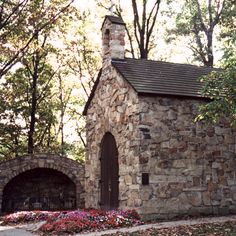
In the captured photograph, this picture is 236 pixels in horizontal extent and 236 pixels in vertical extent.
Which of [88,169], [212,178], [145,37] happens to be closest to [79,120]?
[145,37]

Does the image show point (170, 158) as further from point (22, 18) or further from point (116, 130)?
point (22, 18)

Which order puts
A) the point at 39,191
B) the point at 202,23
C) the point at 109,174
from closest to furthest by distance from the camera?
the point at 109,174, the point at 39,191, the point at 202,23

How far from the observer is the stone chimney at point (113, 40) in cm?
1384

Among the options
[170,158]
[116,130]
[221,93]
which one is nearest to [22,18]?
[116,130]

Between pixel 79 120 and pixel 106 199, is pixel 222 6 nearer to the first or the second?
pixel 79 120

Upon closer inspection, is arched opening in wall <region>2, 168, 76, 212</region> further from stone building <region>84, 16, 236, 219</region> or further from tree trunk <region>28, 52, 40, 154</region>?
stone building <region>84, 16, 236, 219</region>

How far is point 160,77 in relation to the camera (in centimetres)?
1329

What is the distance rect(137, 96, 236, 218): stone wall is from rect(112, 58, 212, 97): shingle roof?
11.8 inches

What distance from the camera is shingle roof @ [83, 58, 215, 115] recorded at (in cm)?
1224

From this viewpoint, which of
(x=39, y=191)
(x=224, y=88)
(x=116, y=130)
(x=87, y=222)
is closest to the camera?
(x=224, y=88)

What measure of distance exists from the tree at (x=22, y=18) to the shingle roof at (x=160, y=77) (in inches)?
139

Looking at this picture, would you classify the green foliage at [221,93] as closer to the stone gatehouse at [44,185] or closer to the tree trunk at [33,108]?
the stone gatehouse at [44,185]

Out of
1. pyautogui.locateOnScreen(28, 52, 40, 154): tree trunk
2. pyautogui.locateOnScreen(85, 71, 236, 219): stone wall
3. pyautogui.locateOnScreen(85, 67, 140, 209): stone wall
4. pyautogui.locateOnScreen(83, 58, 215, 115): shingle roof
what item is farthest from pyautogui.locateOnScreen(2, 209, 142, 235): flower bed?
pyautogui.locateOnScreen(28, 52, 40, 154): tree trunk

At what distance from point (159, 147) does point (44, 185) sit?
10.5 metres
